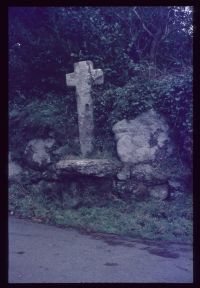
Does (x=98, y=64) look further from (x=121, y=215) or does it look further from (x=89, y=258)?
(x=89, y=258)

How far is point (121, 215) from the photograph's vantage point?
811 centimetres

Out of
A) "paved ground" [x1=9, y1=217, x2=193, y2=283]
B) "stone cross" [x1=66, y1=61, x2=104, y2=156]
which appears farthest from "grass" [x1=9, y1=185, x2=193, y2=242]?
"stone cross" [x1=66, y1=61, x2=104, y2=156]

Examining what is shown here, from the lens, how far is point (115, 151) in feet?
31.1

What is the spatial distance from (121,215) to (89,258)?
7.85 ft

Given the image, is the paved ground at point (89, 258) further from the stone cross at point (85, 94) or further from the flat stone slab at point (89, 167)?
the stone cross at point (85, 94)

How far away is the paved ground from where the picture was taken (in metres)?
5.08

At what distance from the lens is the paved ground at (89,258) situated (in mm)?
A: 5082

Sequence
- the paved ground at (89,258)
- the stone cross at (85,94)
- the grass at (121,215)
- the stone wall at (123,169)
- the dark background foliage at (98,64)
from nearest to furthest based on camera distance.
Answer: the paved ground at (89,258)
the grass at (121,215)
the stone wall at (123,169)
the stone cross at (85,94)
the dark background foliage at (98,64)

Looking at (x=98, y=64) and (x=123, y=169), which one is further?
(x=98, y=64)

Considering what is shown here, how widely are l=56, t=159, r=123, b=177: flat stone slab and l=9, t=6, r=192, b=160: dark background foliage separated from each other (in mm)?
928

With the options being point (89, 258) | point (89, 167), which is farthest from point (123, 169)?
point (89, 258)

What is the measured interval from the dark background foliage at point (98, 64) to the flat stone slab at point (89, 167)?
93 cm

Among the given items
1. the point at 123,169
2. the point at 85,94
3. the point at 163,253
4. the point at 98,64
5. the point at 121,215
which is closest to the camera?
the point at 163,253

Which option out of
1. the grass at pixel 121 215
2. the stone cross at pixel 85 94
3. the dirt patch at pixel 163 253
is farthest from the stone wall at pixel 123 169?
the dirt patch at pixel 163 253
